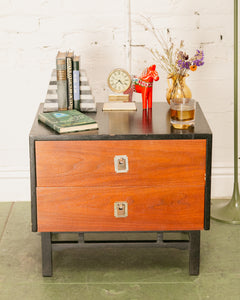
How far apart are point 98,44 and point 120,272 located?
115 centimetres

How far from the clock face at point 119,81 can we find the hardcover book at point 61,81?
0.86 ft

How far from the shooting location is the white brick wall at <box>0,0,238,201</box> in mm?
2801

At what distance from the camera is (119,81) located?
2547 millimetres

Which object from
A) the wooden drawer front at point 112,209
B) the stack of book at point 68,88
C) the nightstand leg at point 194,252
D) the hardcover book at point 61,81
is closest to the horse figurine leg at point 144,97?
the stack of book at point 68,88

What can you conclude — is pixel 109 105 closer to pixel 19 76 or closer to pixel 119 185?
pixel 119 185

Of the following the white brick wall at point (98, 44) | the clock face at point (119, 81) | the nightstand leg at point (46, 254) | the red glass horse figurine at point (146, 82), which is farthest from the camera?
the white brick wall at point (98, 44)

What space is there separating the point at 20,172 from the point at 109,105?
0.78 metres

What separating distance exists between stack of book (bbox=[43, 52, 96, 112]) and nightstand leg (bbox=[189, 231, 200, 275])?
2.21ft

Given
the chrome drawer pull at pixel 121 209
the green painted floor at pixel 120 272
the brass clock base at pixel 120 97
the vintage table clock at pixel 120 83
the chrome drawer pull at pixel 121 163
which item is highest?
the vintage table clock at pixel 120 83

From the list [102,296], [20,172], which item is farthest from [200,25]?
[102,296]

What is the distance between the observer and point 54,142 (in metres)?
2.15

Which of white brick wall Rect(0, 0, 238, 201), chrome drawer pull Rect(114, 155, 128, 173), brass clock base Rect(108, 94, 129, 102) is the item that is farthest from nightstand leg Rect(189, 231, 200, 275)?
white brick wall Rect(0, 0, 238, 201)

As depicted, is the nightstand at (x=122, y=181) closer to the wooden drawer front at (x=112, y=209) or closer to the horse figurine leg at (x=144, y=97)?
the wooden drawer front at (x=112, y=209)

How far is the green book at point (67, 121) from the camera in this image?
7.09 ft
